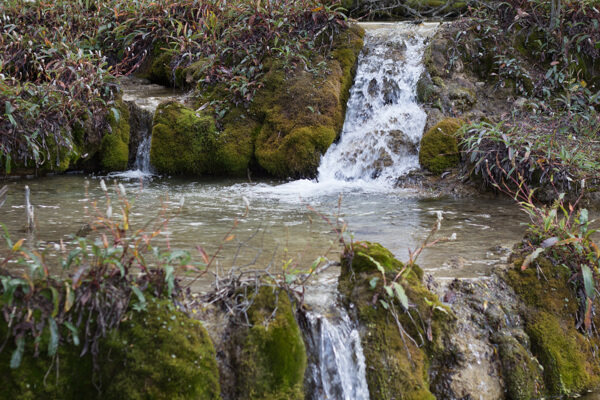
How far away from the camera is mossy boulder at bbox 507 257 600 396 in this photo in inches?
158

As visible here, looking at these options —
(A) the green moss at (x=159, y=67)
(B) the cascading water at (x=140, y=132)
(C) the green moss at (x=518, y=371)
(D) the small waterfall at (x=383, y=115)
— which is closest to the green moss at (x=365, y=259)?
(C) the green moss at (x=518, y=371)

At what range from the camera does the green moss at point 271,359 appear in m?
3.27

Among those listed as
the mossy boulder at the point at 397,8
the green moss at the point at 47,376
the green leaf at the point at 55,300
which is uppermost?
the mossy boulder at the point at 397,8

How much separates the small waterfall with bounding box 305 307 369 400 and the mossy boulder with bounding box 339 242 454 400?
0.07 meters

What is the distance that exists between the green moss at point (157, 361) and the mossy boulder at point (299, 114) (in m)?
6.30

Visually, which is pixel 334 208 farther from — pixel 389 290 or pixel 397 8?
pixel 397 8

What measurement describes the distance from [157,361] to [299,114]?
23.3ft

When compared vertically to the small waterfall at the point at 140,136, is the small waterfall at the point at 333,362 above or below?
below

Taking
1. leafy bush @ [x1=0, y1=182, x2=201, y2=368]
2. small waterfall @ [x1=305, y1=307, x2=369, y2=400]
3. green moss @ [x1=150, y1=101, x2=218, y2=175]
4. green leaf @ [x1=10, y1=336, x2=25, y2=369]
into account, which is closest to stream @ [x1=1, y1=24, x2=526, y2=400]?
small waterfall @ [x1=305, y1=307, x2=369, y2=400]

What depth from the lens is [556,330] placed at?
164 inches

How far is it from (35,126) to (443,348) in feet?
→ 23.6

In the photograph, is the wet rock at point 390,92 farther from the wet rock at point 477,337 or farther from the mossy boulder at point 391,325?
the mossy boulder at point 391,325

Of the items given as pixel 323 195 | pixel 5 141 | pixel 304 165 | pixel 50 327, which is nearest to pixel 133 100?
pixel 5 141

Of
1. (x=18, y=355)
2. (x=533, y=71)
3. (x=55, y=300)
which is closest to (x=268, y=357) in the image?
(x=55, y=300)
